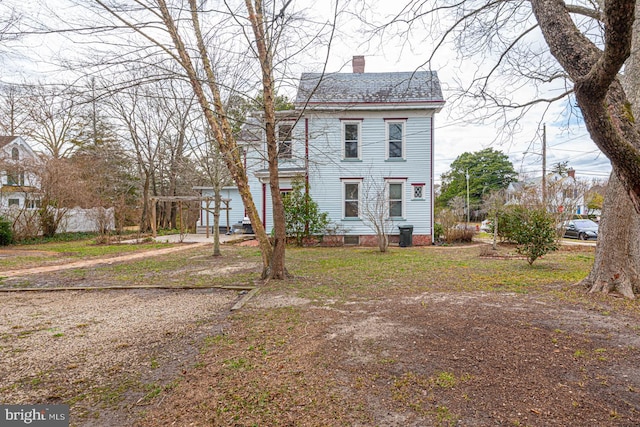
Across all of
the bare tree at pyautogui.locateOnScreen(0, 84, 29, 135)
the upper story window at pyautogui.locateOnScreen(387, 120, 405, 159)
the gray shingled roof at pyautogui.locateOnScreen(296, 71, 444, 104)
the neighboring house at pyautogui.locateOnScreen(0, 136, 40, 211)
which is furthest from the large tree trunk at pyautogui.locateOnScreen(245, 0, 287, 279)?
the neighboring house at pyautogui.locateOnScreen(0, 136, 40, 211)

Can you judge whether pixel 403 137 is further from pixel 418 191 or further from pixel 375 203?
pixel 375 203

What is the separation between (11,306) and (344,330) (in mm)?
5262

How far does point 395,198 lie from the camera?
14.6m

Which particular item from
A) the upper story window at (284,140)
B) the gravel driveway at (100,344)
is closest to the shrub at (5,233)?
the gravel driveway at (100,344)

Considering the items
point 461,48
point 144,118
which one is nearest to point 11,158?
point 144,118

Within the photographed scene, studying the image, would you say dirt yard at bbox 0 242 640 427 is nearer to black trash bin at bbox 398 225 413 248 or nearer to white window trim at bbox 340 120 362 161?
black trash bin at bbox 398 225 413 248

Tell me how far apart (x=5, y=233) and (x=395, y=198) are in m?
17.3

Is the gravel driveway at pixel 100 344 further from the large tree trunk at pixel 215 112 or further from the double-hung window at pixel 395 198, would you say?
the double-hung window at pixel 395 198

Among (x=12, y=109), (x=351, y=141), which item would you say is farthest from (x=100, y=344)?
(x=12, y=109)

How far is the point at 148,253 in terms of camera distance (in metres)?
12.4

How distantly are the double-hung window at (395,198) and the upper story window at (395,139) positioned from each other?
3.86ft

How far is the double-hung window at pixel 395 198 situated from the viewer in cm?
1456

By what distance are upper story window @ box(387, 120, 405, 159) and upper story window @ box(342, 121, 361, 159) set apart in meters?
1.38

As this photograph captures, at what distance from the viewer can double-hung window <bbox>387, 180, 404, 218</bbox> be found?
14.6 metres
